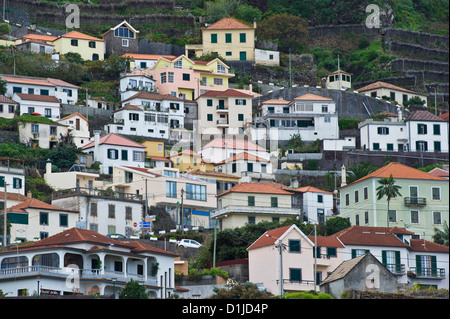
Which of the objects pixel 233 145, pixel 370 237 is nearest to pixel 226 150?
pixel 233 145

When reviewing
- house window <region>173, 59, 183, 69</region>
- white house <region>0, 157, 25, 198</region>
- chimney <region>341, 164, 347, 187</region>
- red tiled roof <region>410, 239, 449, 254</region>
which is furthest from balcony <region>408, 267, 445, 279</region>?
house window <region>173, 59, 183, 69</region>

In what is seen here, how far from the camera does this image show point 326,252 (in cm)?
5159

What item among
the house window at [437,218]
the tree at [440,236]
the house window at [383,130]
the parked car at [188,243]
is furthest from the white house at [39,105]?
the tree at [440,236]

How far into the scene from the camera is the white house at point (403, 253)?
51.4 m

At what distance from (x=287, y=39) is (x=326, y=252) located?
5747cm

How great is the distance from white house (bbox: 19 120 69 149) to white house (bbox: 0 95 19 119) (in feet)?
11.3

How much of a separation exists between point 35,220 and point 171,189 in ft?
41.6

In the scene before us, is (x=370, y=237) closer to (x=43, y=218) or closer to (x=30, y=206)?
(x=43, y=218)

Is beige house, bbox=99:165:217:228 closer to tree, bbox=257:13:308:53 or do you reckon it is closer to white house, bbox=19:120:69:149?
white house, bbox=19:120:69:149

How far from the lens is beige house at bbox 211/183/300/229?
6425 cm

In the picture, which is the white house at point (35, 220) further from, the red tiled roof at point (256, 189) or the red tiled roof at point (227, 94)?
the red tiled roof at point (227, 94)
